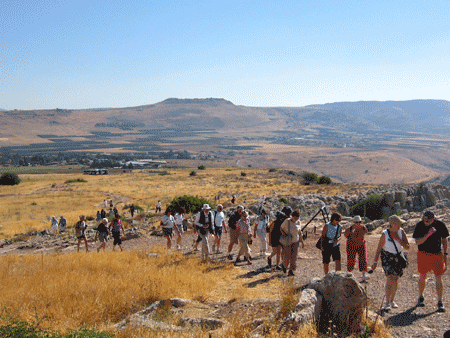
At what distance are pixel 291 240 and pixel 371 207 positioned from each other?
55.0ft

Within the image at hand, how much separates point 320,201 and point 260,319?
2000cm

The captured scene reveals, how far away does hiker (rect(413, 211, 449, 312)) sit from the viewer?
657 cm

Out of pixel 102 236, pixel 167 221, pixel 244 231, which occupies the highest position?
pixel 244 231

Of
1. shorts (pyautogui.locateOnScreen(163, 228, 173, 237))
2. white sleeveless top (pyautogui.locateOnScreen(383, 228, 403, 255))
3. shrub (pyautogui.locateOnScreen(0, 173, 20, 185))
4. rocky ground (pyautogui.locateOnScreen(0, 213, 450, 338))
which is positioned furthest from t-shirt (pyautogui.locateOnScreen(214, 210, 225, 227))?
shrub (pyautogui.locateOnScreen(0, 173, 20, 185))

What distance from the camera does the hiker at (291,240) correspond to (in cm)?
901

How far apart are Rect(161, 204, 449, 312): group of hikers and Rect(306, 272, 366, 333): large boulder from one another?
1.26 m

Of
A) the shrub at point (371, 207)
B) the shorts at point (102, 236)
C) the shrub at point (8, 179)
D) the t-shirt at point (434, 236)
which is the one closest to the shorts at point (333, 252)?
the t-shirt at point (434, 236)

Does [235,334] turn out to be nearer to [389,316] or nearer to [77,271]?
[389,316]

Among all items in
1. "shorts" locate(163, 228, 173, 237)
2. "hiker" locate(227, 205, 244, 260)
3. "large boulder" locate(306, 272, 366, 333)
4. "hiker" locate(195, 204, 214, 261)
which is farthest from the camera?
"shorts" locate(163, 228, 173, 237)

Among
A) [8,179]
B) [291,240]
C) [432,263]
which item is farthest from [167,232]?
[8,179]

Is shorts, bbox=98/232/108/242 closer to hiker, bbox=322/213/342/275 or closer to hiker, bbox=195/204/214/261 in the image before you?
hiker, bbox=195/204/214/261

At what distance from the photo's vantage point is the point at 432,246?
6.61 metres

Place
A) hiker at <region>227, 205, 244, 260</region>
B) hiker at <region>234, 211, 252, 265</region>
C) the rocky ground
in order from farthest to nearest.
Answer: hiker at <region>227, 205, 244, 260</region> < hiker at <region>234, 211, 252, 265</region> < the rocky ground

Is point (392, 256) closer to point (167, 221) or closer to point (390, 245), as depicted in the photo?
point (390, 245)
